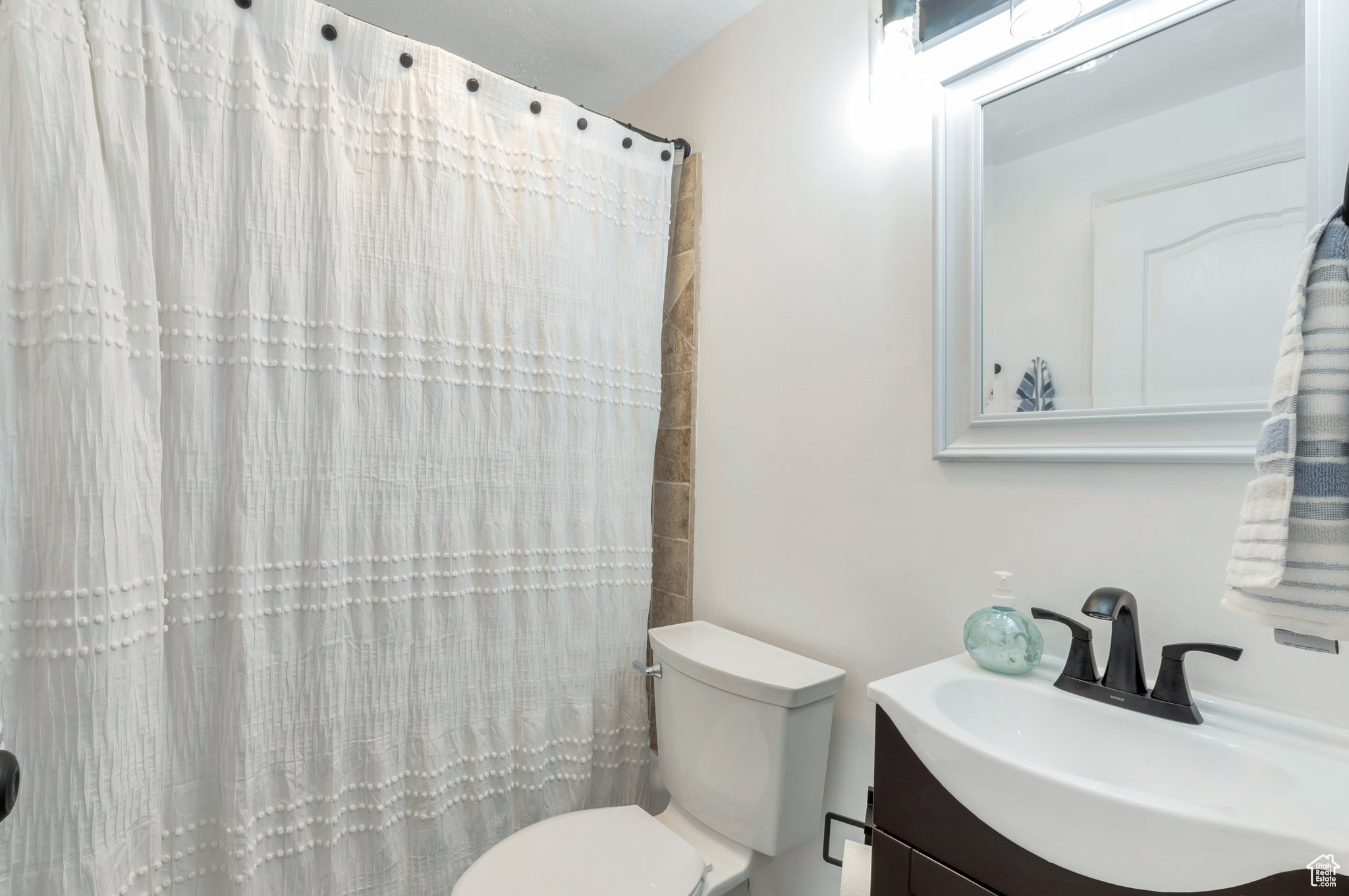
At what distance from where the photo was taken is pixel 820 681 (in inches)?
48.7

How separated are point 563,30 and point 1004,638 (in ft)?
5.65

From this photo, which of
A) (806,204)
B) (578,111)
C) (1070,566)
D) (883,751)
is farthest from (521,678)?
(578,111)

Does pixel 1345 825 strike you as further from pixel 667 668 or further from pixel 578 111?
pixel 578 111

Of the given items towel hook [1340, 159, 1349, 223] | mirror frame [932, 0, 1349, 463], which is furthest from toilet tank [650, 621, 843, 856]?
towel hook [1340, 159, 1349, 223]

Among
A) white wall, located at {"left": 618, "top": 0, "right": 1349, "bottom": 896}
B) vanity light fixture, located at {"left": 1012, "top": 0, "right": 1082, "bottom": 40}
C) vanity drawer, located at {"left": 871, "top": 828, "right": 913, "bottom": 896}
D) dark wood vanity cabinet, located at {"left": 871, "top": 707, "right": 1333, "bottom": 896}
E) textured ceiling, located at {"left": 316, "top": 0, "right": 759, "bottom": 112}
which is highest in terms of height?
textured ceiling, located at {"left": 316, "top": 0, "right": 759, "bottom": 112}

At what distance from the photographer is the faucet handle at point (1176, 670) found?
2.70ft

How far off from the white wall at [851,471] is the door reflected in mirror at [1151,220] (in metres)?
0.13

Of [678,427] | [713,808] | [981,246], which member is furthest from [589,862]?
[981,246]

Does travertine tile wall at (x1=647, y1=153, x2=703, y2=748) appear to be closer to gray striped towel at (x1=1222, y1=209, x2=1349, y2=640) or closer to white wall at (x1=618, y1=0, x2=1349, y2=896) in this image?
white wall at (x1=618, y1=0, x2=1349, y2=896)

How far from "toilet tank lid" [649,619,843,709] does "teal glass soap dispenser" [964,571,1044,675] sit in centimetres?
33

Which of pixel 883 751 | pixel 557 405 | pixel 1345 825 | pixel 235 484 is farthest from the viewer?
pixel 557 405

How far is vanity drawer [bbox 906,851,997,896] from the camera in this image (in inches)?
29.7

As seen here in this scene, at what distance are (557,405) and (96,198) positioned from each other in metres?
0.89

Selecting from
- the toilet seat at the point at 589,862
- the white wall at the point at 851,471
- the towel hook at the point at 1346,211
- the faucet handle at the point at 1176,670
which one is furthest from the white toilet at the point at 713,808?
the towel hook at the point at 1346,211
